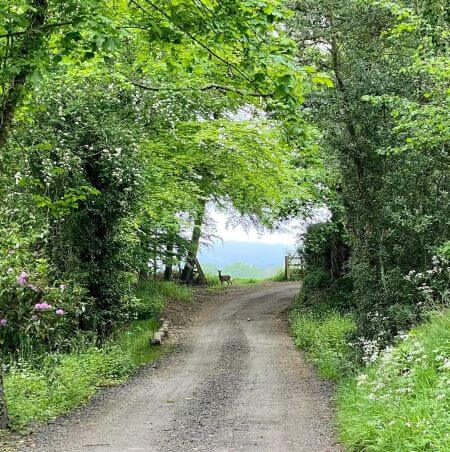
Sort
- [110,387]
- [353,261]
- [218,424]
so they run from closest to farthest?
[218,424], [110,387], [353,261]

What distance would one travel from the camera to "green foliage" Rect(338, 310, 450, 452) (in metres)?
4.62

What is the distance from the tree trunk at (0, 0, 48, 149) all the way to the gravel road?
Result: 152 inches

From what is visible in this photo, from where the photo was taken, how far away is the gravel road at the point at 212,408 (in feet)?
20.9

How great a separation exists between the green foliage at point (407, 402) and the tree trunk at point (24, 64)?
4.84 metres

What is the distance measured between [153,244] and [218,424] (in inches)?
498

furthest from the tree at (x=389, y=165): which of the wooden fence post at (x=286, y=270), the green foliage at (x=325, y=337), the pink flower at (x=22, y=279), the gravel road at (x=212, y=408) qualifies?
the wooden fence post at (x=286, y=270)

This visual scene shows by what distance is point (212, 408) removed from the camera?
8.09m

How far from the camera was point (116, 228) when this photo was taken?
1224 centimetres

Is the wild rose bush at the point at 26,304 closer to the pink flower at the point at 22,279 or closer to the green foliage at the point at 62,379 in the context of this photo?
the pink flower at the point at 22,279

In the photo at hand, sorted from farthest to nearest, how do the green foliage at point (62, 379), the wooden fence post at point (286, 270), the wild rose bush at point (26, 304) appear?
the wooden fence post at point (286, 270), the wild rose bush at point (26, 304), the green foliage at point (62, 379)

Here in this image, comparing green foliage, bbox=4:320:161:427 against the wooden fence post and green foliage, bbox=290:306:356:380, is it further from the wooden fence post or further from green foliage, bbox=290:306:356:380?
→ the wooden fence post

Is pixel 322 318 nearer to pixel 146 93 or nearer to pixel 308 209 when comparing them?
pixel 308 209

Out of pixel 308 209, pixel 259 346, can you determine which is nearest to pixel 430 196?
pixel 259 346

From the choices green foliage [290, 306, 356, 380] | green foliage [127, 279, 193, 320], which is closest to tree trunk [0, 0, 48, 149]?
green foliage [290, 306, 356, 380]
